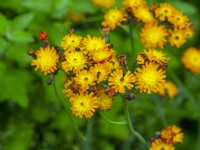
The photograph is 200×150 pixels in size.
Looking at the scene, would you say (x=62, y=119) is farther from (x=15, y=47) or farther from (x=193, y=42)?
(x=193, y=42)

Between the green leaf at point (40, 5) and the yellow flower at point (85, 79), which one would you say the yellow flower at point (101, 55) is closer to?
the yellow flower at point (85, 79)

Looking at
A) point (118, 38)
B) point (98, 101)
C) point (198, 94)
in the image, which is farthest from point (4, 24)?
point (198, 94)

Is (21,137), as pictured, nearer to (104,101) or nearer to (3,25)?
(3,25)

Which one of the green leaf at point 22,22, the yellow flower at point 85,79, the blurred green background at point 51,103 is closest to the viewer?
the yellow flower at point 85,79

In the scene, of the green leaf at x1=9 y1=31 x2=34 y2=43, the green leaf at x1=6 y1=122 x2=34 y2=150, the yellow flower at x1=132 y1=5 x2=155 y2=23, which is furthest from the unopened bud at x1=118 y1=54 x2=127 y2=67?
the green leaf at x1=6 y1=122 x2=34 y2=150

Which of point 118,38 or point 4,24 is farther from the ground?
point 118,38

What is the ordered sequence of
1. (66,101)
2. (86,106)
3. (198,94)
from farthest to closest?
1. (198,94)
2. (66,101)
3. (86,106)

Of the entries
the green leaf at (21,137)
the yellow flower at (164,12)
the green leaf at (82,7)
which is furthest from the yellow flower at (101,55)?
the green leaf at (21,137)
